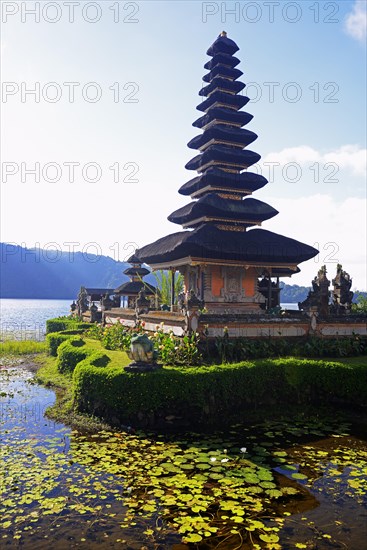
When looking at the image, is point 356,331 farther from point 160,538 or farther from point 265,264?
point 160,538

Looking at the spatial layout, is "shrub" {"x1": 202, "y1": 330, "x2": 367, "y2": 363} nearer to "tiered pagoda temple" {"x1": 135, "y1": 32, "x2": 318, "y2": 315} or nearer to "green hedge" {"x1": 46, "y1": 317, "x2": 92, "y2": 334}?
"tiered pagoda temple" {"x1": 135, "y1": 32, "x2": 318, "y2": 315}

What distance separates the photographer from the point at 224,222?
2295 cm

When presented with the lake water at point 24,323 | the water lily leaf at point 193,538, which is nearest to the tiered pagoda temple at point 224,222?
the water lily leaf at point 193,538

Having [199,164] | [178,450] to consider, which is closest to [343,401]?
[178,450]

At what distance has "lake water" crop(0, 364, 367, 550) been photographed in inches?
254

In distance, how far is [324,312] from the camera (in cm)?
1869

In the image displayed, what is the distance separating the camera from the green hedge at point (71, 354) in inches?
688

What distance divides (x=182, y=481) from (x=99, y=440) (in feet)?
11.1

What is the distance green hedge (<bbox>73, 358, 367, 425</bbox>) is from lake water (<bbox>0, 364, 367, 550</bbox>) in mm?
Result: 1054

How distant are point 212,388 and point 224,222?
1213cm

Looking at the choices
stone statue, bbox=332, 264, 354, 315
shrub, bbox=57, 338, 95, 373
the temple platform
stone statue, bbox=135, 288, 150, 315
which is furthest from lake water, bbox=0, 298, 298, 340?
stone statue, bbox=332, 264, 354, 315

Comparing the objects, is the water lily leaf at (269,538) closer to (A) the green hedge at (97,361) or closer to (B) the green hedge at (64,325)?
(A) the green hedge at (97,361)

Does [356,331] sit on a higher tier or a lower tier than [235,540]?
higher

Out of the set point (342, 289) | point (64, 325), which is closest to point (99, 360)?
point (342, 289)
